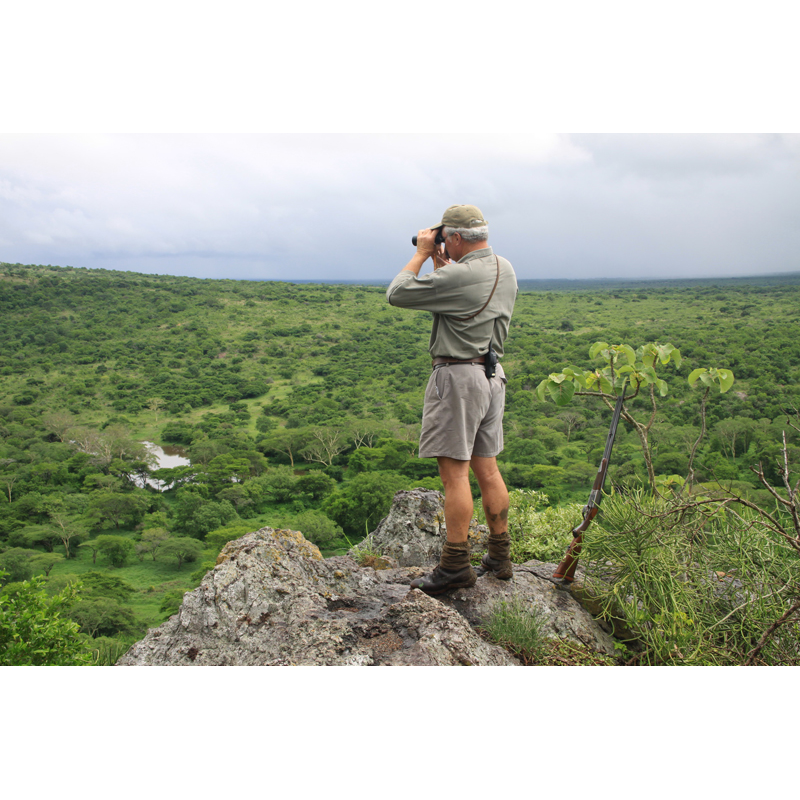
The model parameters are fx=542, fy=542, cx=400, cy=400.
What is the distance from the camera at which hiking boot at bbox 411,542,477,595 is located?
117 inches

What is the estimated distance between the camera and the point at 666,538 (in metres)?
2.86

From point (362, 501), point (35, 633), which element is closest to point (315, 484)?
point (362, 501)

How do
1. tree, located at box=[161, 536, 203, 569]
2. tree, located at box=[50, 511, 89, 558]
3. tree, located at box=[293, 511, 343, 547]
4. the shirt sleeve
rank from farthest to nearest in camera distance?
tree, located at box=[50, 511, 89, 558] < tree, located at box=[161, 536, 203, 569] < tree, located at box=[293, 511, 343, 547] < the shirt sleeve

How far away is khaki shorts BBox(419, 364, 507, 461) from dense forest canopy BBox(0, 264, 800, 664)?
3.97 ft

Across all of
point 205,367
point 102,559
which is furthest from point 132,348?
point 102,559

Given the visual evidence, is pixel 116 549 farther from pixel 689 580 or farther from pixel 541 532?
pixel 689 580

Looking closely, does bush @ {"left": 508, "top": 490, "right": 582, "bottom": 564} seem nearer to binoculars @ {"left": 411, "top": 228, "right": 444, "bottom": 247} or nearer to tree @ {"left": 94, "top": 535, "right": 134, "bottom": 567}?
binoculars @ {"left": 411, "top": 228, "right": 444, "bottom": 247}

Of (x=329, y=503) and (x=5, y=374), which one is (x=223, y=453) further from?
(x=5, y=374)

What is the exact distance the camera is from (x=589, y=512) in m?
3.00

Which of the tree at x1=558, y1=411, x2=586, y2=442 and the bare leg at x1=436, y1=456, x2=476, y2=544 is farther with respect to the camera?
the tree at x1=558, y1=411, x2=586, y2=442

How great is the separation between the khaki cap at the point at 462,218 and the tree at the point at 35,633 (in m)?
3.15

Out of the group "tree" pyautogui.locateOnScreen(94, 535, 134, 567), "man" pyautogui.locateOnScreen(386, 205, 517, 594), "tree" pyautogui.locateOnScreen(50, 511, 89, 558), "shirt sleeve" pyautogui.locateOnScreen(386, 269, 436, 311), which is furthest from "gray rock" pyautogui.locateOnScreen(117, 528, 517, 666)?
"tree" pyautogui.locateOnScreen(50, 511, 89, 558)

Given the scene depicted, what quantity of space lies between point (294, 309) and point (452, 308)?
9791cm

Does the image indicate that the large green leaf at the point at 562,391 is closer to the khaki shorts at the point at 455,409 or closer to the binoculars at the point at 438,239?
the khaki shorts at the point at 455,409
